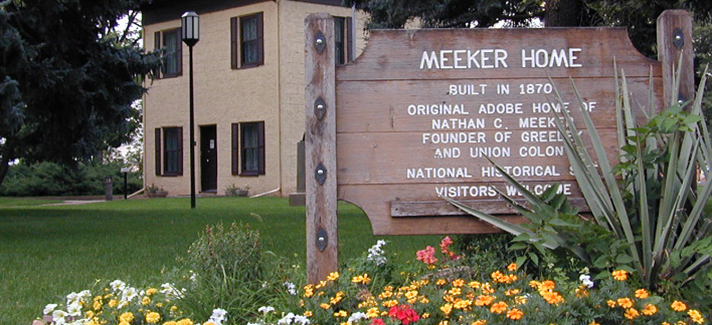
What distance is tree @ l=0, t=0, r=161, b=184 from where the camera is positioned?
12766 millimetres

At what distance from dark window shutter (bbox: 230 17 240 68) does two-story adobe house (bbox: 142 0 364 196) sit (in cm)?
3

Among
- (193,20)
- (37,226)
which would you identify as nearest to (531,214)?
(37,226)

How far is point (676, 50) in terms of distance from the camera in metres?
5.26

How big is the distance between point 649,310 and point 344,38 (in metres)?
20.2

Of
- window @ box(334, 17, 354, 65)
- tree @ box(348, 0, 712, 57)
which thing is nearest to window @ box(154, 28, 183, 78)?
window @ box(334, 17, 354, 65)

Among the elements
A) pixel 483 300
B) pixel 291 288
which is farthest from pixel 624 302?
pixel 291 288

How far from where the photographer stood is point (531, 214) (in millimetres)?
4789

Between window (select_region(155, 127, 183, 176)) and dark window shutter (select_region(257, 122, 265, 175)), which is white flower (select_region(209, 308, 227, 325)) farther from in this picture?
window (select_region(155, 127, 183, 176))

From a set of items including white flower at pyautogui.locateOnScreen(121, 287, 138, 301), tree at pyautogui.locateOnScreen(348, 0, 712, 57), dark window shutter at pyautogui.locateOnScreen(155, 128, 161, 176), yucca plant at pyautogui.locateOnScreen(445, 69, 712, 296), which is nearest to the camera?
yucca plant at pyautogui.locateOnScreen(445, 69, 712, 296)

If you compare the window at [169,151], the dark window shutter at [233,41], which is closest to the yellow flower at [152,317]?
the dark window shutter at [233,41]

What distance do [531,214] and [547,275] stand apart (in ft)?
1.30

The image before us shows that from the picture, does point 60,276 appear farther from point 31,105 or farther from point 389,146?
point 31,105

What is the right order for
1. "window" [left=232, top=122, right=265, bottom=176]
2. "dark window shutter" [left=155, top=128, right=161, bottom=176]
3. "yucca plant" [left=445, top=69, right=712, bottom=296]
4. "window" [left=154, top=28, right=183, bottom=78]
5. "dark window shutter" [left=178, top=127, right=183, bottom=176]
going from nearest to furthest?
"yucca plant" [left=445, top=69, right=712, bottom=296] → "window" [left=232, top=122, right=265, bottom=176] → "window" [left=154, top=28, right=183, bottom=78] → "dark window shutter" [left=178, top=127, right=183, bottom=176] → "dark window shutter" [left=155, top=128, right=161, bottom=176]

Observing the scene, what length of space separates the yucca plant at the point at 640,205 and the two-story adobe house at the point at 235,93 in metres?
17.5
